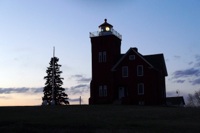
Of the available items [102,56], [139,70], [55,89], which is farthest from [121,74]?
[55,89]

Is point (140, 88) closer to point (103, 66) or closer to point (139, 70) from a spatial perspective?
point (139, 70)

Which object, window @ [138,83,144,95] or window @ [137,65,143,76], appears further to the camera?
window @ [137,65,143,76]

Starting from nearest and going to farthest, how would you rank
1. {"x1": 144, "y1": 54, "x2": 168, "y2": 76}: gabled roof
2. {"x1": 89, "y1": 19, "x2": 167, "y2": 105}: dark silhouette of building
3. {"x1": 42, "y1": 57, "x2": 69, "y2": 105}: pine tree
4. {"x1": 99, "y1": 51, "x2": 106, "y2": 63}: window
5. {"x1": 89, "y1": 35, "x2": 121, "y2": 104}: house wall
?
{"x1": 89, "y1": 19, "x2": 167, "y2": 105}: dark silhouette of building, {"x1": 89, "y1": 35, "x2": 121, "y2": 104}: house wall, {"x1": 144, "y1": 54, "x2": 168, "y2": 76}: gabled roof, {"x1": 99, "y1": 51, "x2": 106, "y2": 63}: window, {"x1": 42, "y1": 57, "x2": 69, "y2": 105}: pine tree

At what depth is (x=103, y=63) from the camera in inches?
2537

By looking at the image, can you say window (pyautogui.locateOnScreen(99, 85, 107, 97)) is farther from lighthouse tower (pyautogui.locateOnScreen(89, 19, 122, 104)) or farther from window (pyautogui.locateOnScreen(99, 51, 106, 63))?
window (pyautogui.locateOnScreen(99, 51, 106, 63))

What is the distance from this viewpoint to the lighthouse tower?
6338 centimetres

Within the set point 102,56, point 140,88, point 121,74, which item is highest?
point 102,56

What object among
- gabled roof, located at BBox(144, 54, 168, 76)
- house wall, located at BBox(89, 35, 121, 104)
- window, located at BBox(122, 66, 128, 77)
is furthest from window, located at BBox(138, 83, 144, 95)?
house wall, located at BBox(89, 35, 121, 104)

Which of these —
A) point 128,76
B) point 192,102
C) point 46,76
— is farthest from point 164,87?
point 192,102

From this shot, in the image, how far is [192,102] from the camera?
150 m

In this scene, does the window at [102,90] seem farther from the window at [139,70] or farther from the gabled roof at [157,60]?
the gabled roof at [157,60]

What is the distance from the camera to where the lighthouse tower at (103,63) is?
208 feet

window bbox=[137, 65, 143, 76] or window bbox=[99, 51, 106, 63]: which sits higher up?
window bbox=[99, 51, 106, 63]

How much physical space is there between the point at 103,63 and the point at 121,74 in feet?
11.7
